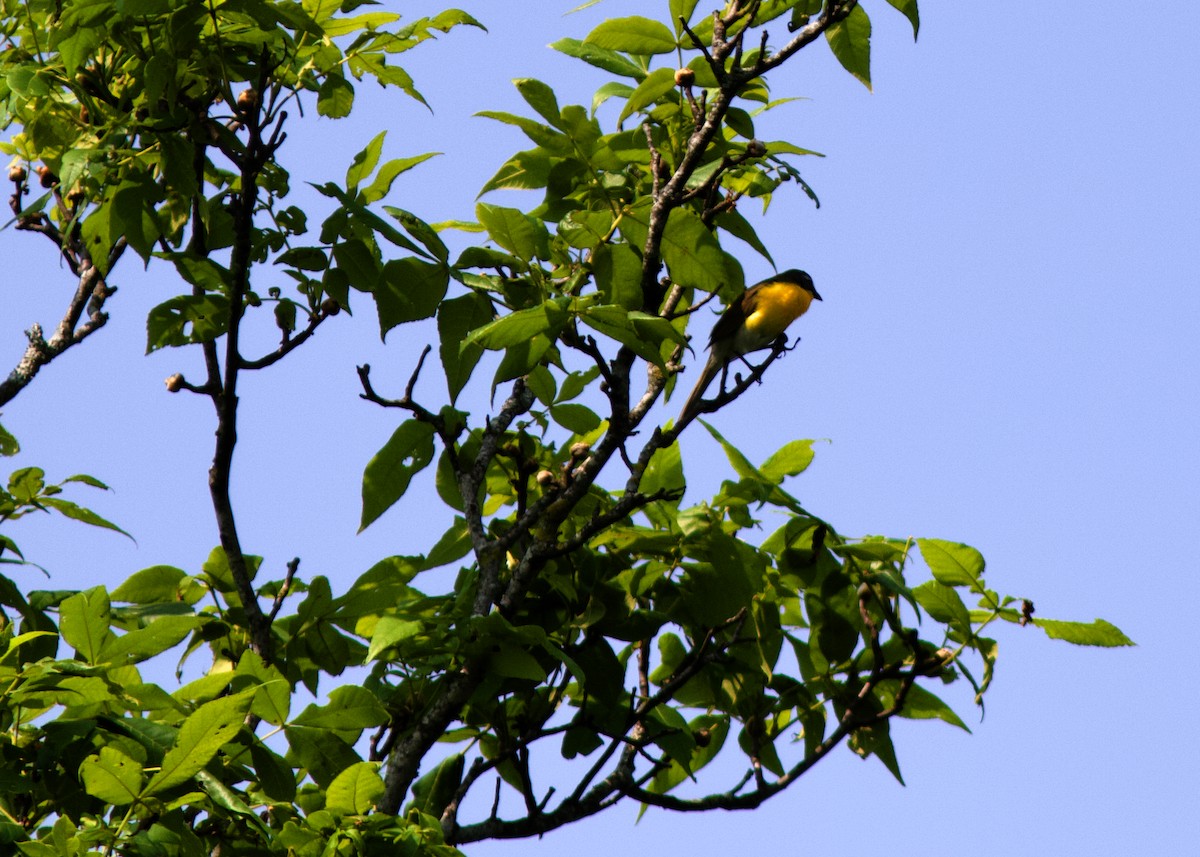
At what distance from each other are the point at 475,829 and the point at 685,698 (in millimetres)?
836

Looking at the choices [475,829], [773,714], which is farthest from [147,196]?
[773,714]

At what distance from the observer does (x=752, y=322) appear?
689cm

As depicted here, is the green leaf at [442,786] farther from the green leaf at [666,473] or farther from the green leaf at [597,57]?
the green leaf at [597,57]

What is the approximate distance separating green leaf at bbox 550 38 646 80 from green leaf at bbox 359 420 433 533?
126cm

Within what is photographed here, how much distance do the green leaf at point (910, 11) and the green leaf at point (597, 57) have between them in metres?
0.81

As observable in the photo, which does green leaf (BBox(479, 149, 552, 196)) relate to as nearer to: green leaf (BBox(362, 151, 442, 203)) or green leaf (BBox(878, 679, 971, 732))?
green leaf (BBox(362, 151, 442, 203))

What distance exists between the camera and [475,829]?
4.39m

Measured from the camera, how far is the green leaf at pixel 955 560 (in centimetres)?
423

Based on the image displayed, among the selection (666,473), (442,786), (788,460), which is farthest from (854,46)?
(442,786)

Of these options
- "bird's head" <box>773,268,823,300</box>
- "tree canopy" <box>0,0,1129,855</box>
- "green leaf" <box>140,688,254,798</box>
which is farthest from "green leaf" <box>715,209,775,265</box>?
"bird's head" <box>773,268,823,300</box>

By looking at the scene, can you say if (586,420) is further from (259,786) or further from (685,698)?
(259,786)

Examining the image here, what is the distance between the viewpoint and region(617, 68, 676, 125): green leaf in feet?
13.0

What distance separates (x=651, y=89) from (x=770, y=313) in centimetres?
313

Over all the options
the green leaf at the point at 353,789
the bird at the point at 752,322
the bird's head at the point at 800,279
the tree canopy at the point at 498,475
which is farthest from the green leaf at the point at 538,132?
the bird's head at the point at 800,279
